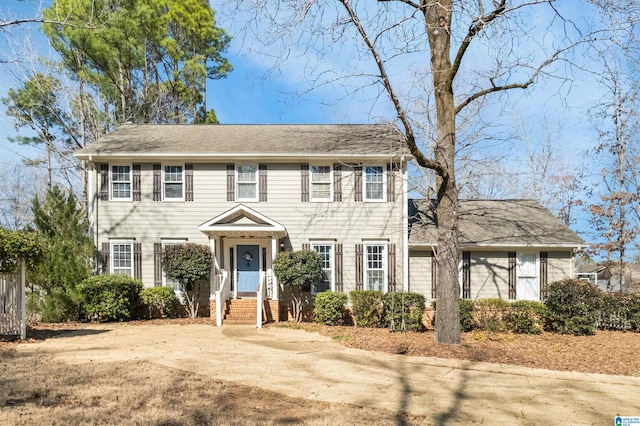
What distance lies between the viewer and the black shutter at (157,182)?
1555cm

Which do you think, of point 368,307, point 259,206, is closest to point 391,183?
point 368,307

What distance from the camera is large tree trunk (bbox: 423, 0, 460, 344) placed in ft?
34.5

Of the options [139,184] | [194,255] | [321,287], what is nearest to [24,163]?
[139,184]

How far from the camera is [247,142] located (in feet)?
53.5

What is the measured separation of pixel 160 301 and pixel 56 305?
118 inches

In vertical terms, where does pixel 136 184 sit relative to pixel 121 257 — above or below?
above

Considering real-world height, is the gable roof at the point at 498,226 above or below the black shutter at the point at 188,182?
below

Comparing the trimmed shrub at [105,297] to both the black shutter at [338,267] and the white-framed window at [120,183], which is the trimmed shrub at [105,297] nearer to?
the white-framed window at [120,183]

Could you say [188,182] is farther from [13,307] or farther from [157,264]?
[13,307]

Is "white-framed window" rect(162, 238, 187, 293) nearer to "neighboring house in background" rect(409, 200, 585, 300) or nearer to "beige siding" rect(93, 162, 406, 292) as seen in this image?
"beige siding" rect(93, 162, 406, 292)

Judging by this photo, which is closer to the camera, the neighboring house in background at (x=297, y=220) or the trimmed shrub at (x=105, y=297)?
the trimmed shrub at (x=105, y=297)

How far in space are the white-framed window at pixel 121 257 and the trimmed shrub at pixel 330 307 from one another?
6566 mm

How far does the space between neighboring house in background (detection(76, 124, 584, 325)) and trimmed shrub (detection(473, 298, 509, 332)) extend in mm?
2667

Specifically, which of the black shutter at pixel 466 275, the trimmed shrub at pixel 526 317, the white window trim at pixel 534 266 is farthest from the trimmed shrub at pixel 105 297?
the white window trim at pixel 534 266
